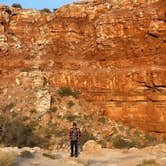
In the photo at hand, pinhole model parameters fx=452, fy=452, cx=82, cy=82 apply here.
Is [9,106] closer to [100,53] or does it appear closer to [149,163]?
[100,53]

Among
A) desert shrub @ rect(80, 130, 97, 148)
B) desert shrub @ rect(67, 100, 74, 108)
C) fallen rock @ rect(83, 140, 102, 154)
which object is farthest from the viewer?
desert shrub @ rect(67, 100, 74, 108)

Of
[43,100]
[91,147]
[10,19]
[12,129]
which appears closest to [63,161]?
[91,147]

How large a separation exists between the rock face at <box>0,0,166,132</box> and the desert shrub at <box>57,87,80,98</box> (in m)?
0.44

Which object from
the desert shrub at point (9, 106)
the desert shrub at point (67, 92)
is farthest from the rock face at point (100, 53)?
the desert shrub at point (9, 106)

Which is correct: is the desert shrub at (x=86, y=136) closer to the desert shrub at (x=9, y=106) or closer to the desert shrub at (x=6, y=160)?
the desert shrub at (x=9, y=106)

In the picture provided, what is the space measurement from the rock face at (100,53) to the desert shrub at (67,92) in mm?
440

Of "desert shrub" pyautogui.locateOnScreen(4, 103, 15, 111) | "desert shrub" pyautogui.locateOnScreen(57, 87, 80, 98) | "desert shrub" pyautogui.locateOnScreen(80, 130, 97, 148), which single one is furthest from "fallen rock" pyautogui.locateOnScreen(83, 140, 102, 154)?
"desert shrub" pyautogui.locateOnScreen(4, 103, 15, 111)

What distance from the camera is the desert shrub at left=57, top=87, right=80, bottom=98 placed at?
33950 mm

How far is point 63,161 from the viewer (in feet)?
57.1

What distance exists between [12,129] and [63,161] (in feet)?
45.0

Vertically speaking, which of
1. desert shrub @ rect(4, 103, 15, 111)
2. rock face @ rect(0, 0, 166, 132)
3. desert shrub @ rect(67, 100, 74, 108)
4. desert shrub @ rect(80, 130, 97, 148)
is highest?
rock face @ rect(0, 0, 166, 132)

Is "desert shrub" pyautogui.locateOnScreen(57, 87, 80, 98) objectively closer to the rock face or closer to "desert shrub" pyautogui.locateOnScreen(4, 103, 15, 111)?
the rock face

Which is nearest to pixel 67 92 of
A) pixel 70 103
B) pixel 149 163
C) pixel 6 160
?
pixel 70 103

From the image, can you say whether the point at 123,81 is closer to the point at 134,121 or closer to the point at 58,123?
the point at 134,121
